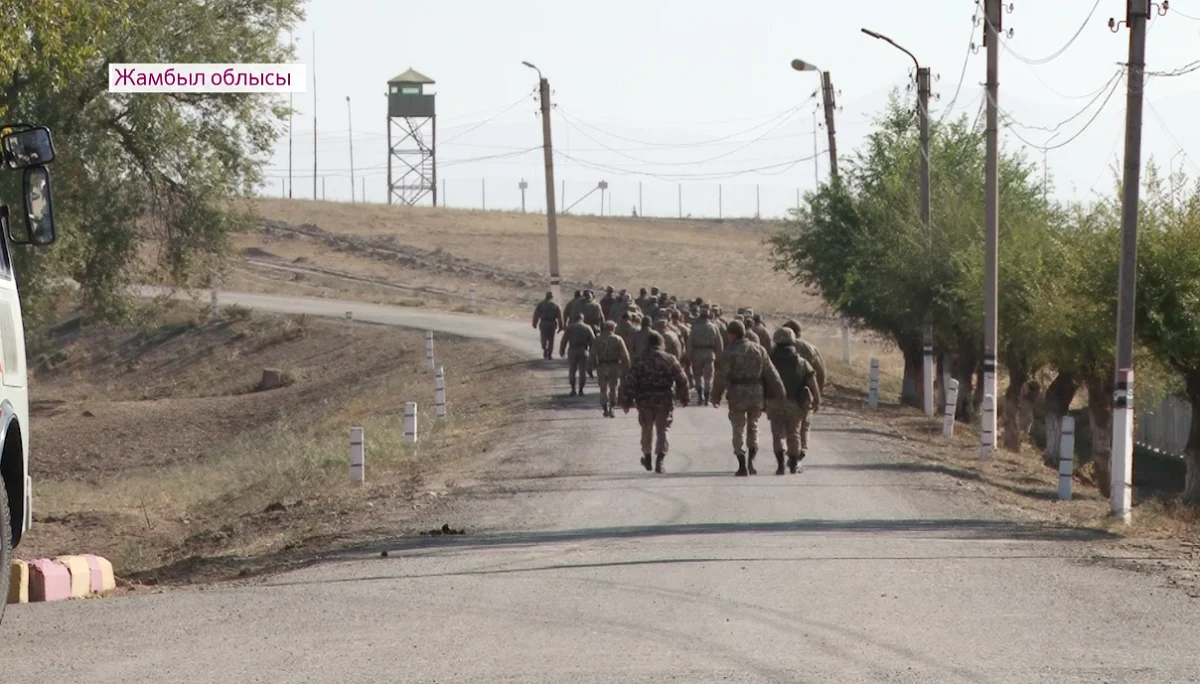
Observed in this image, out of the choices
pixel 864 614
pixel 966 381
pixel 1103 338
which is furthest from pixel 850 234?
pixel 864 614

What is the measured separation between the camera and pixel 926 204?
35.0m

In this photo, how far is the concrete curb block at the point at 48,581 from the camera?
40.1 feet

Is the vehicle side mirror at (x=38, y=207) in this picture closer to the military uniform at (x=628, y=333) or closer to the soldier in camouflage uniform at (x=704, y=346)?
the military uniform at (x=628, y=333)

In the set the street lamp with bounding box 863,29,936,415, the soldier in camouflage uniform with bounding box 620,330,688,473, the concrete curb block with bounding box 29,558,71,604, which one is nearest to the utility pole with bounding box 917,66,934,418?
the street lamp with bounding box 863,29,936,415

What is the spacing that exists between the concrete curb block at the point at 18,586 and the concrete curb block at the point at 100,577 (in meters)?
1.13

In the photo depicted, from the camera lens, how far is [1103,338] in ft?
84.2

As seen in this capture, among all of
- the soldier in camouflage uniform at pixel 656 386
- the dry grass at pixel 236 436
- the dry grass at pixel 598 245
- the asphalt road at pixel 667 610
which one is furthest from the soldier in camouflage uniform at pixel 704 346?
the dry grass at pixel 598 245

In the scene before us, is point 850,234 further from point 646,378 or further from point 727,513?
point 727,513

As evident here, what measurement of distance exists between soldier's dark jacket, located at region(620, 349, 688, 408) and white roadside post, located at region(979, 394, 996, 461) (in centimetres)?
676

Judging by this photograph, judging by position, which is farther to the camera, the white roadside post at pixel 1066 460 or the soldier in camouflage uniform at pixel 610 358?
the soldier in camouflage uniform at pixel 610 358

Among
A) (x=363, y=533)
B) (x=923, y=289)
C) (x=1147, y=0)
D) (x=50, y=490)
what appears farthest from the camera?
(x=923, y=289)

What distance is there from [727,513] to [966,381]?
943 inches

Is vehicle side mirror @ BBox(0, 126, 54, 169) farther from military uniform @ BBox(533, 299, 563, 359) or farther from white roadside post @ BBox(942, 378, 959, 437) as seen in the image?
military uniform @ BBox(533, 299, 563, 359)

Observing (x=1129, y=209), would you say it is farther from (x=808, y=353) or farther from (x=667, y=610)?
(x=667, y=610)
